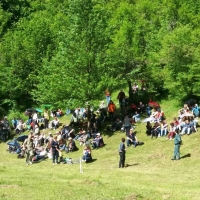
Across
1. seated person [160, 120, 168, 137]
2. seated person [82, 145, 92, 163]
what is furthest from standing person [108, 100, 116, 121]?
seated person [82, 145, 92, 163]

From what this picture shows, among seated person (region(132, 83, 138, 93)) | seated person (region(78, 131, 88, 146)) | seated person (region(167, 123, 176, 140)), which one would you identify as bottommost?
seated person (region(78, 131, 88, 146))

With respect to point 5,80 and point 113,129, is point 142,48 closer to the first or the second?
point 113,129

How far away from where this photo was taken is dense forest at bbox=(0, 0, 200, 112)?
31.4 metres

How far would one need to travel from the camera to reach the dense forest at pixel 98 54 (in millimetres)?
31375

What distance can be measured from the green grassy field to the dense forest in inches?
247

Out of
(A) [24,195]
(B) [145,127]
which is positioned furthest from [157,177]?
(B) [145,127]

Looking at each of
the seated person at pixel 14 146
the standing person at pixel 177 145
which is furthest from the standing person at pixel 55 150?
the standing person at pixel 177 145

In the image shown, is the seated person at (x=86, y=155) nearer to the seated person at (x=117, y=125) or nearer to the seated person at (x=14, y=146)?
the seated person at (x=117, y=125)

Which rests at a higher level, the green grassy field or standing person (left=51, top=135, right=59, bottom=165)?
standing person (left=51, top=135, right=59, bottom=165)

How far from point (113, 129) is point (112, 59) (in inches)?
216

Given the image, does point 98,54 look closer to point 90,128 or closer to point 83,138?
point 90,128

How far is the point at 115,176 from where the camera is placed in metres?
19.9

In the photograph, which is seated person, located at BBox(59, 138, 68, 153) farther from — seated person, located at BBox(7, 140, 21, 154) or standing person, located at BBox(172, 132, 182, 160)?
standing person, located at BBox(172, 132, 182, 160)

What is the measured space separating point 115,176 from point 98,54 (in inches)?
535
